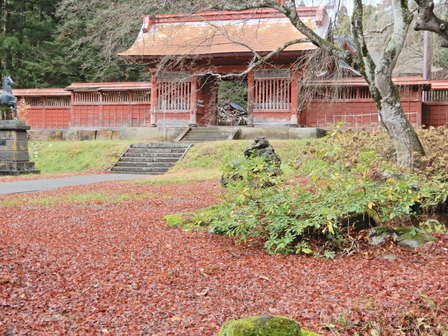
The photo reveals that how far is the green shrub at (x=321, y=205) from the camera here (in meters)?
5.33

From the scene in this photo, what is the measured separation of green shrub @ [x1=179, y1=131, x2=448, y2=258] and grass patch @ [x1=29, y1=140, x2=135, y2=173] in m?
12.4

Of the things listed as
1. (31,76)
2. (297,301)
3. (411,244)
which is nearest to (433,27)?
(411,244)

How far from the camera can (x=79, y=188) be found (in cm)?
1155

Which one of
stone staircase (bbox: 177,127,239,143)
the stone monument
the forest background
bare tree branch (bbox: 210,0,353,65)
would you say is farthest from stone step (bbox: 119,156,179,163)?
the forest background

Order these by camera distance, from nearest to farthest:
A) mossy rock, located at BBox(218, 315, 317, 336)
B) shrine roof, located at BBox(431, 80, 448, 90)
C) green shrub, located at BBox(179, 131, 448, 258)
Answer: mossy rock, located at BBox(218, 315, 317, 336)
green shrub, located at BBox(179, 131, 448, 258)
shrine roof, located at BBox(431, 80, 448, 90)

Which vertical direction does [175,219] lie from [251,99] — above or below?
below

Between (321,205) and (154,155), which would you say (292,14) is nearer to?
(321,205)

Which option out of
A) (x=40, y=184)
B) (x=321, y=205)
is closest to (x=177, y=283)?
(x=321, y=205)

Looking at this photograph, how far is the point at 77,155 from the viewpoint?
19.0 metres

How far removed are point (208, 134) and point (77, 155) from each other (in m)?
5.28

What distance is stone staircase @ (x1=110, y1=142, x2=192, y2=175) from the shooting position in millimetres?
16656

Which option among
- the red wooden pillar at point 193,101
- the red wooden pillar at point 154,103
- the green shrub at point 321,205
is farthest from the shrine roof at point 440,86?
the green shrub at point 321,205

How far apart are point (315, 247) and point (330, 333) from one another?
214cm

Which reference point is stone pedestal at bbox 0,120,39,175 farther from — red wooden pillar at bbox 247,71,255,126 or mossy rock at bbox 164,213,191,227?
mossy rock at bbox 164,213,191,227
